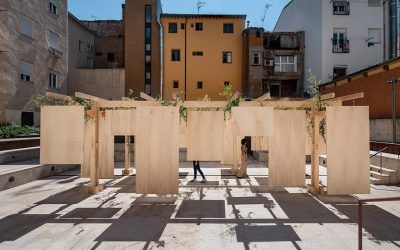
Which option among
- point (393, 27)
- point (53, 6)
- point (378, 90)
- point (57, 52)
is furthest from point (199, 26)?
point (393, 27)

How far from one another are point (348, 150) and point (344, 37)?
2482cm

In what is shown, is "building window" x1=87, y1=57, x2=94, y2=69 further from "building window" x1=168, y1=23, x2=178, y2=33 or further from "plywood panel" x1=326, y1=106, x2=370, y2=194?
"plywood panel" x1=326, y1=106, x2=370, y2=194

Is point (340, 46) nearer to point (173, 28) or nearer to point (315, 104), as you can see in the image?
point (173, 28)

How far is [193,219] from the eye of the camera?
25.0ft

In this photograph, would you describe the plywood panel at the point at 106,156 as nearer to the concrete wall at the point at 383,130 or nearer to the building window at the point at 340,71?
the concrete wall at the point at 383,130

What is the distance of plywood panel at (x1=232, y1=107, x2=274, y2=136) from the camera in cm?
862

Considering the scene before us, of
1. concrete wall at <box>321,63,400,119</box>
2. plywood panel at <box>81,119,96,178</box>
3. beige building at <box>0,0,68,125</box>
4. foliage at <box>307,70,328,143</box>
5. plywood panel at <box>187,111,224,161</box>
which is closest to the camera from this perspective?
plywood panel at <box>187,111,224,161</box>

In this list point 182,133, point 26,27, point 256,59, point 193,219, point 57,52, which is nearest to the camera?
point 193,219

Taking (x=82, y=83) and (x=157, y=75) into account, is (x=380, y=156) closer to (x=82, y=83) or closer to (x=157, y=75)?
(x=157, y=75)

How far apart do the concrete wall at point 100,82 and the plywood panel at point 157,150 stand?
70.2 ft

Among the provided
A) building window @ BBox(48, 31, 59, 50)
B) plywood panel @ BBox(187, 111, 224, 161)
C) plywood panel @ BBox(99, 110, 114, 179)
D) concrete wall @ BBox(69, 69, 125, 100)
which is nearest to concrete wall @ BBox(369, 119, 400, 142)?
plywood panel @ BBox(187, 111, 224, 161)

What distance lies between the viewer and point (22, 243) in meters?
6.08

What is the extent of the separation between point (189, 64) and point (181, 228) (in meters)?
25.3

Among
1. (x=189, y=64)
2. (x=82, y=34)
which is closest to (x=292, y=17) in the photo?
(x=189, y=64)
